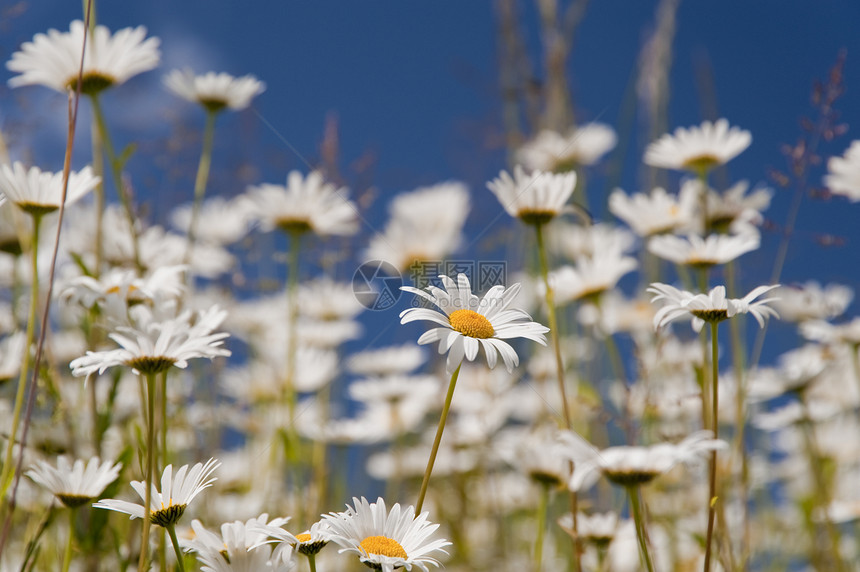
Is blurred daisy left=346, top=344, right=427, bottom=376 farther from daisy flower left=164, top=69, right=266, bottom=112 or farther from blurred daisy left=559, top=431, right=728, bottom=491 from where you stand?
blurred daisy left=559, top=431, right=728, bottom=491

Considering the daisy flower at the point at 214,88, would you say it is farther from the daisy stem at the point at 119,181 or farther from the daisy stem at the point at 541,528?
the daisy stem at the point at 541,528

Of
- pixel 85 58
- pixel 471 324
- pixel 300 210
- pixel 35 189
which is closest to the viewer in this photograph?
pixel 471 324

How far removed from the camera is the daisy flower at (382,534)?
2.10ft

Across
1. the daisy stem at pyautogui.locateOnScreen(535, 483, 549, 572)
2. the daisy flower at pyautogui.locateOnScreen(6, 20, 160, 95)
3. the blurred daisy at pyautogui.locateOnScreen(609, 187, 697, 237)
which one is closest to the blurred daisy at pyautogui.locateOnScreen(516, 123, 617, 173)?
the blurred daisy at pyautogui.locateOnScreen(609, 187, 697, 237)

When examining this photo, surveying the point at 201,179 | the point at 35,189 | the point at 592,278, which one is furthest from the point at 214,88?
the point at 592,278

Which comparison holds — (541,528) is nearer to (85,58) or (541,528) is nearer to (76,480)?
(76,480)

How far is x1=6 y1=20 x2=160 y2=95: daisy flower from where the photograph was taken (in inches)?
46.8

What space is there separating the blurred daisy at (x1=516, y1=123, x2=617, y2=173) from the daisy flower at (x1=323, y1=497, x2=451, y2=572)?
1.12m

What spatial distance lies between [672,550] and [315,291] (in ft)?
3.71

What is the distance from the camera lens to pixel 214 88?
1557 millimetres

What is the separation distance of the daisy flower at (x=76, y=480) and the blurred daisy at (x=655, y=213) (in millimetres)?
1066

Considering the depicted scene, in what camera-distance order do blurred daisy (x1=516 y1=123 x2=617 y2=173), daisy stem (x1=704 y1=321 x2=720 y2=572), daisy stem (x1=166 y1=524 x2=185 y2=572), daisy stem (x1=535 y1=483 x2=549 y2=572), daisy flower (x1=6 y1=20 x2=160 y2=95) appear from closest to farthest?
1. daisy stem (x1=166 y1=524 x2=185 y2=572)
2. daisy stem (x1=704 y1=321 x2=720 y2=572)
3. daisy stem (x1=535 y1=483 x2=549 y2=572)
4. daisy flower (x1=6 y1=20 x2=160 y2=95)
5. blurred daisy (x1=516 y1=123 x2=617 y2=173)

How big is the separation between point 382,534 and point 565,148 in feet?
4.11

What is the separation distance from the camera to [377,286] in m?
1.19
